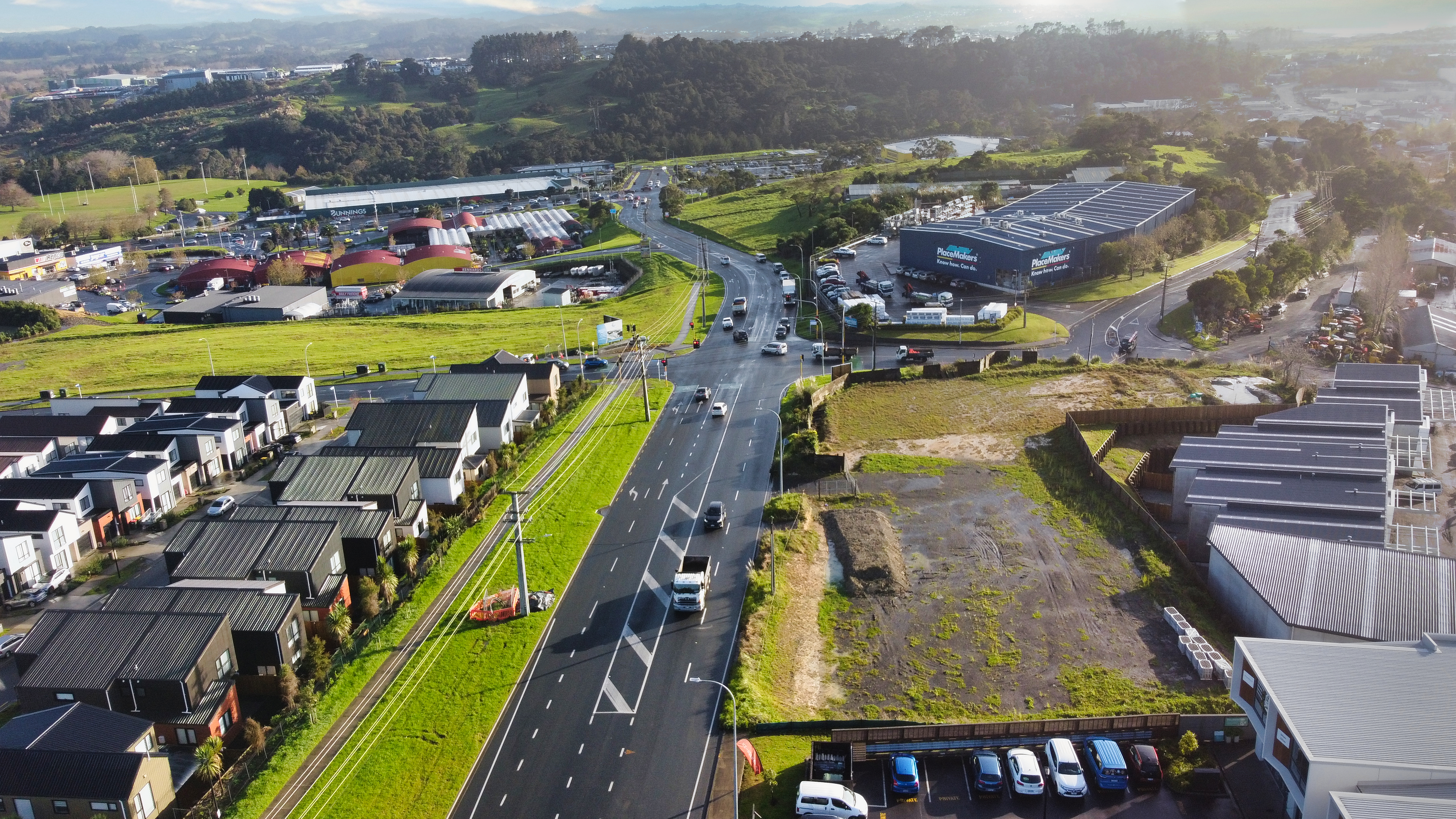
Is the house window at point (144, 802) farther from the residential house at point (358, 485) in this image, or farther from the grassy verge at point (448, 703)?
the residential house at point (358, 485)

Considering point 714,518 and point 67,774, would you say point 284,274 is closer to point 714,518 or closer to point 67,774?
point 714,518

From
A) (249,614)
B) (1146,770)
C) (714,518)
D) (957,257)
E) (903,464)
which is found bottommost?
(903,464)

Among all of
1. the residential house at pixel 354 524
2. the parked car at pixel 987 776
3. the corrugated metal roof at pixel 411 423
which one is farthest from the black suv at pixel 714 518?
the parked car at pixel 987 776

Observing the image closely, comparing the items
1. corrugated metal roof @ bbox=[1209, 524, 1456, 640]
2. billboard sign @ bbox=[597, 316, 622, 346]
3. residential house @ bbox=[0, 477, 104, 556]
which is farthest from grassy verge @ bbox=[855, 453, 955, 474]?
residential house @ bbox=[0, 477, 104, 556]

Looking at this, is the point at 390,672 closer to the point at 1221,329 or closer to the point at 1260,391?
the point at 1260,391

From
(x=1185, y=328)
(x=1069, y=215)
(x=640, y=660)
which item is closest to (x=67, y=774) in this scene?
(x=640, y=660)

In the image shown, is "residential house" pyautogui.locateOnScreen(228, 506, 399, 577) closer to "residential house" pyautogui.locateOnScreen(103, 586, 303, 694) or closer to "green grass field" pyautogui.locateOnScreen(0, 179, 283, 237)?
"residential house" pyautogui.locateOnScreen(103, 586, 303, 694)

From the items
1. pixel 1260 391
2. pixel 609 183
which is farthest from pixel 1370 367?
pixel 609 183
